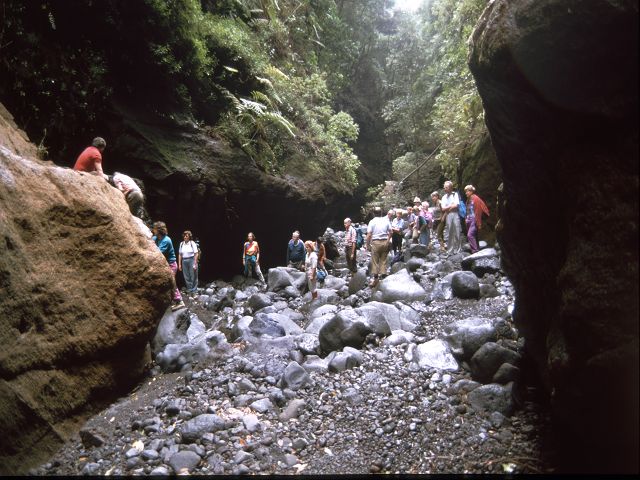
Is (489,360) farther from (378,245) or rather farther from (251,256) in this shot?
(251,256)

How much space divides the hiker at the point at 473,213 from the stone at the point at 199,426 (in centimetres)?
751

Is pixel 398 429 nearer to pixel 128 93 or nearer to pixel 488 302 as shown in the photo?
pixel 488 302

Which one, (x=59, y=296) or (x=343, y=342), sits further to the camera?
(x=343, y=342)

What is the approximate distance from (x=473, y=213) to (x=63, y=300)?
8399mm

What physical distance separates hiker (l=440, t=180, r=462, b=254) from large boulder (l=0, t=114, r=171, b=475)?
7095 millimetres

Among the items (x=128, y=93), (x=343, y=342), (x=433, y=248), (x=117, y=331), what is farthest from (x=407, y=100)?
(x=117, y=331)

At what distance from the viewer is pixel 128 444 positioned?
12.8 feet

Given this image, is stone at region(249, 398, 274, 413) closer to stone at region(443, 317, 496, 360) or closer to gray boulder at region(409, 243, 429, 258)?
stone at region(443, 317, 496, 360)

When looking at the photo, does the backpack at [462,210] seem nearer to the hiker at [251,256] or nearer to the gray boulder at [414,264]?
the gray boulder at [414,264]

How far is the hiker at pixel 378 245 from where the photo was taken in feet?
29.9

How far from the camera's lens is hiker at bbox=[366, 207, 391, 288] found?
9.12 metres

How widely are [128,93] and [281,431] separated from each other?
8.75m

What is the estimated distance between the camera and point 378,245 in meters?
9.10

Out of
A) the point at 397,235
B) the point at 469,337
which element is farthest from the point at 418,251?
the point at 469,337
